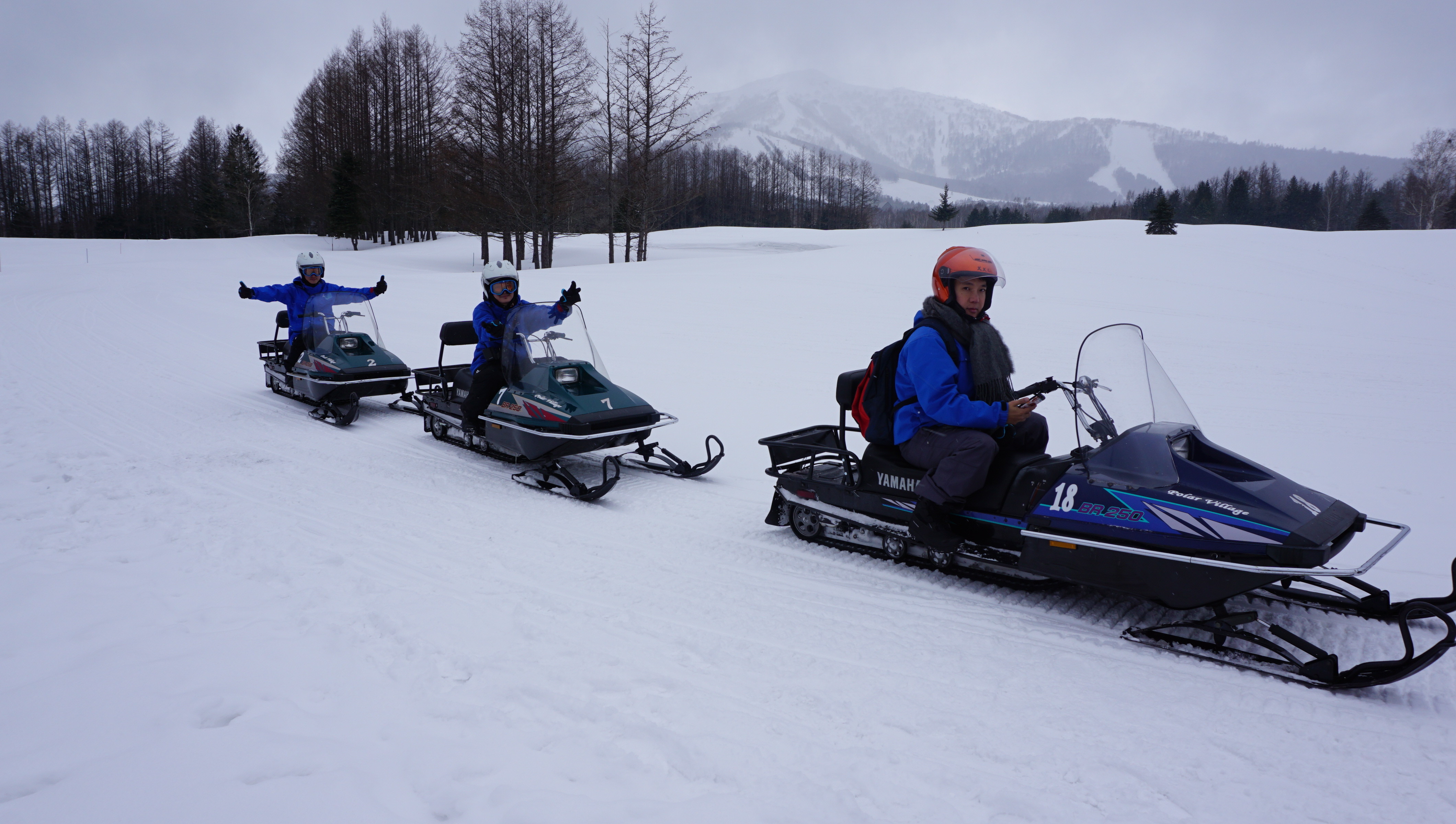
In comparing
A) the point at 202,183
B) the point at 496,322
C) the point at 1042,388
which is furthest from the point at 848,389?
the point at 202,183

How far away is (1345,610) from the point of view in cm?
370

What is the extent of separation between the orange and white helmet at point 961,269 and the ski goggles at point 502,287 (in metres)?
4.49

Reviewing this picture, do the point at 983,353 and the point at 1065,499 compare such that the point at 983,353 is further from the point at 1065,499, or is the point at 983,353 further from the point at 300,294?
the point at 300,294

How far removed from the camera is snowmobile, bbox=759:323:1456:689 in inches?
125

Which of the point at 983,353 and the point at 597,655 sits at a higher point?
the point at 983,353

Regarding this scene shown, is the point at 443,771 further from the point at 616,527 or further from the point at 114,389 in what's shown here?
the point at 114,389

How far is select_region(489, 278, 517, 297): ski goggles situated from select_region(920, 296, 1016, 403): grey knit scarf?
4523 mm

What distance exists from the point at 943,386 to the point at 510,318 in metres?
4.31

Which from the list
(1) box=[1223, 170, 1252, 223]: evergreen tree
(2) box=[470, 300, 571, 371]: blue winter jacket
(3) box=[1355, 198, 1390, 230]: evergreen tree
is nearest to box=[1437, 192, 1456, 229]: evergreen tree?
(3) box=[1355, 198, 1390, 230]: evergreen tree

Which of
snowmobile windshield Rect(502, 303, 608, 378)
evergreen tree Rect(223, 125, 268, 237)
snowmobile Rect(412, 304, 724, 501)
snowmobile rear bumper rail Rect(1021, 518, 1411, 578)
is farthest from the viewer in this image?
evergreen tree Rect(223, 125, 268, 237)

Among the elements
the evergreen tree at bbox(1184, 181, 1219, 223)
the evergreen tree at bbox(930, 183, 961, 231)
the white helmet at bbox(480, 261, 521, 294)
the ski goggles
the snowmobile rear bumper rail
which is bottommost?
the snowmobile rear bumper rail

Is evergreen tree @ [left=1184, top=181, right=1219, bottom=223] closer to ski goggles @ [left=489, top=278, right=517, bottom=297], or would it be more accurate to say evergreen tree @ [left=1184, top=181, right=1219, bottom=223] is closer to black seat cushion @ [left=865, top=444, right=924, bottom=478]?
ski goggles @ [left=489, top=278, right=517, bottom=297]

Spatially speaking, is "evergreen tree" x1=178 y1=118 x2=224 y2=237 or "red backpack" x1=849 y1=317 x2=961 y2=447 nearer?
"red backpack" x1=849 y1=317 x2=961 y2=447

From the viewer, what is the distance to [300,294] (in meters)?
9.62
